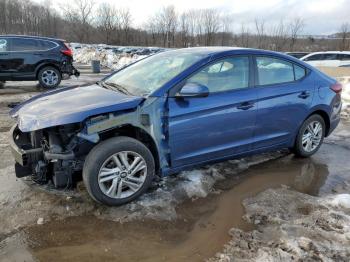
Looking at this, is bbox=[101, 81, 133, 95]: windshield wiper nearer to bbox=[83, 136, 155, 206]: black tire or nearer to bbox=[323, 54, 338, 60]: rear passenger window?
bbox=[83, 136, 155, 206]: black tire

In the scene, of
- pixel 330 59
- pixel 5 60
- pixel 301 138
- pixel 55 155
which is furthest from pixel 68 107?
pixel 330 59

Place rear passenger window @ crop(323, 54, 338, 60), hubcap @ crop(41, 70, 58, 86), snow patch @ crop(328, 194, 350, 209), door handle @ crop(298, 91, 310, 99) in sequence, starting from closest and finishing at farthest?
snow patch @ crop(328, 194, 350, 209)
door handle @ crop(298, 91, 310, 99)
hubcap @ crop(41, 70, 58, 86)
rear passenger window @ crop(323, 54, 338, 60)

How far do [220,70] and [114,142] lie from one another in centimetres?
158

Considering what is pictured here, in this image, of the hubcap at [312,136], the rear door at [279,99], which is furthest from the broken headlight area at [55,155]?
the hubcap at [312,136]

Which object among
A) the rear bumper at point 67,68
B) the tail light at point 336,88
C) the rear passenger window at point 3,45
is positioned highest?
the rear passenger window at point 3,45

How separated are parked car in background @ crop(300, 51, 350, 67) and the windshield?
18268mm

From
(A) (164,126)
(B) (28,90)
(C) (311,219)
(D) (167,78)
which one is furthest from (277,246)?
(B) (28,90)

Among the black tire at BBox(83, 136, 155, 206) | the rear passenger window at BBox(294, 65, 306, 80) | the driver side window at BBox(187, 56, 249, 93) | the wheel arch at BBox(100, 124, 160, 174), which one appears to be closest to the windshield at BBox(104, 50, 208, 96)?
the driver side window at BBox(187, 56, 249, 93)

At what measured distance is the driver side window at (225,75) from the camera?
4242mm

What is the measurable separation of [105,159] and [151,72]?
4.51 ft

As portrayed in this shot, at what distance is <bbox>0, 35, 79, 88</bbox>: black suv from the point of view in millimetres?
10977

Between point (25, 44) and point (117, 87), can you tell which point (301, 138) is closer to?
point (117, 87)

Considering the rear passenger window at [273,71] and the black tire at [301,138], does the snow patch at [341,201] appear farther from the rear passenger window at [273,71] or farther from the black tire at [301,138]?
the rear passenger window at [273,71]

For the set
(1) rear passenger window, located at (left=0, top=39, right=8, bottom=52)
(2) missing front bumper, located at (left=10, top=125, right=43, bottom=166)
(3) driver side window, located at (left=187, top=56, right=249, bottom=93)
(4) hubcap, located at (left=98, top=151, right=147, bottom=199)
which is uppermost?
(1) rear passenger window, located at (left=0, top=39, right=8, bottom=52)
